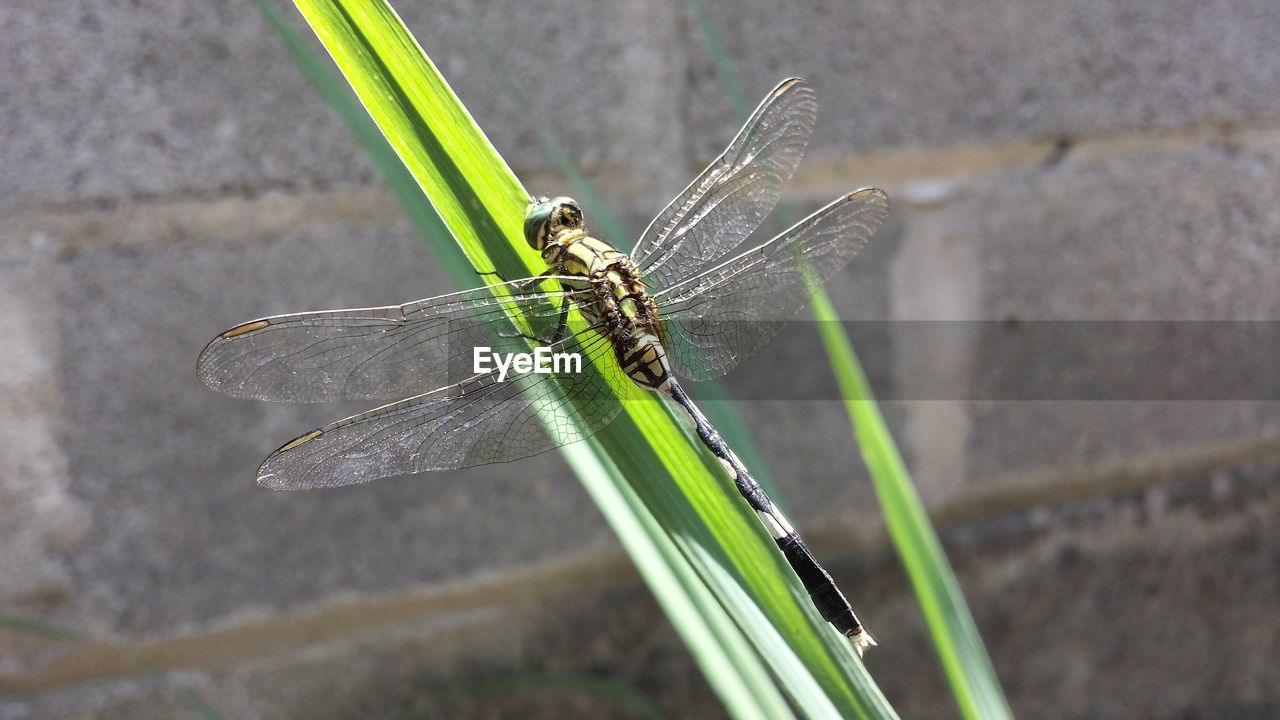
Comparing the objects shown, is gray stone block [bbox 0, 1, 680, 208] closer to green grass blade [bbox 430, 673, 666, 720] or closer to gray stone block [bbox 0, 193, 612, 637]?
gray stone block [bbox 0, 193, 612, 637]

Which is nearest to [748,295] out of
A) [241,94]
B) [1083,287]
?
[241,94]

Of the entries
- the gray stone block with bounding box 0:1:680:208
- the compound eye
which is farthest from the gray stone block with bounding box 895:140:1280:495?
the compound eye

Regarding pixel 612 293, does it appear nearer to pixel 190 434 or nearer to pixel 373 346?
pixel 373 346

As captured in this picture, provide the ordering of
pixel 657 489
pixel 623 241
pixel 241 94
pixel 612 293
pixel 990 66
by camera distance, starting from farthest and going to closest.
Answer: pixel 990 66 → pixel 241 94 → pixel 623 241 → pixel 612 293 → pixel 657 489

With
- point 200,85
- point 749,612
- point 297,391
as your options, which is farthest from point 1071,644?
point 200,85

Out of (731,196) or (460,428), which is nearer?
(460,428)

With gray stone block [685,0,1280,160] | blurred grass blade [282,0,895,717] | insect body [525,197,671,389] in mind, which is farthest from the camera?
gray stone block [685,0,1280,160]

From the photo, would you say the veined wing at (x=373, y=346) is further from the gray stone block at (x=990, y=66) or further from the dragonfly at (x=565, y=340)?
the gray stone block at (x=990, y=66)
